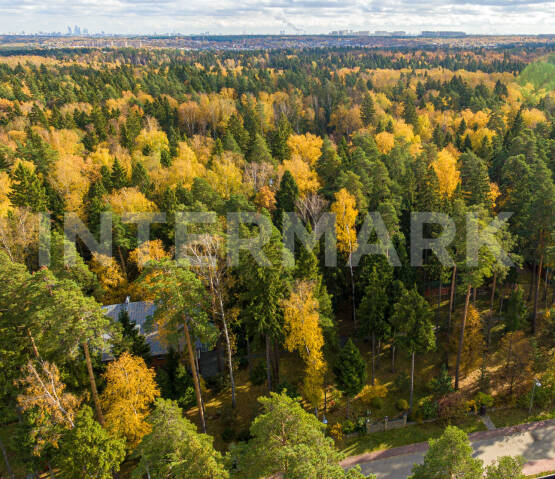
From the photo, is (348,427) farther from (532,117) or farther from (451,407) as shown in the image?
(532,117)

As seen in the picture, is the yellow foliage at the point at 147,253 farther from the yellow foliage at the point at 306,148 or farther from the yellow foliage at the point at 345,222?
the yellow foliage at the point at 306,148

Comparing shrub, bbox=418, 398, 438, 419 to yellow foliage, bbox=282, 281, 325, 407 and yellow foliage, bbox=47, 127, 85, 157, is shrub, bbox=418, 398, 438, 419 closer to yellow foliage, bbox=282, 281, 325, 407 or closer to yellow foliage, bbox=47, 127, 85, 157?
yellow foliage, bbox=282, 281, 325, 407

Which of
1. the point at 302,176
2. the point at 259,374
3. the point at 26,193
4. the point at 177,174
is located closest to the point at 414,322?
the point at 259,374

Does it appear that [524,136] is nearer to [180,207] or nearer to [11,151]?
[180,207]

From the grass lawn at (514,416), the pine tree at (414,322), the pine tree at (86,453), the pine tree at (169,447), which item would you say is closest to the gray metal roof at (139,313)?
the pine tree at (86,453)

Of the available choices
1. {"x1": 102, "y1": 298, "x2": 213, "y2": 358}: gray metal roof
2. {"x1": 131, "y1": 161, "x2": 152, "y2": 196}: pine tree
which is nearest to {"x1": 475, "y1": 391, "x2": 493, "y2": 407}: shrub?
{"x1": 102, "y1": 298, "x2": 213, "y2": 358}: gray metal roof

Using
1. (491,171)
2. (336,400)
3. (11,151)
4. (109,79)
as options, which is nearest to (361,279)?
(336,400)
